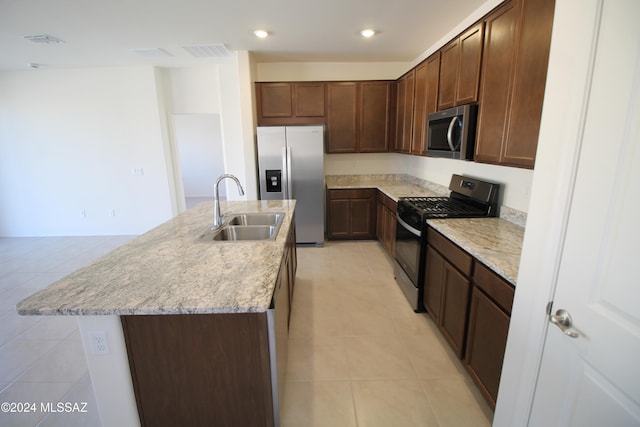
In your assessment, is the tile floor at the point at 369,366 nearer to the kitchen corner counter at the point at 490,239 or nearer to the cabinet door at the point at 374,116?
the kitchen corner counter at the point at 490,239

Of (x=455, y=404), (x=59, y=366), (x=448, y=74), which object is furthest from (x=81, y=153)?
(x=455, y=404)

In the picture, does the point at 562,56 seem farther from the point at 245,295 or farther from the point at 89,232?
the point at 89,232

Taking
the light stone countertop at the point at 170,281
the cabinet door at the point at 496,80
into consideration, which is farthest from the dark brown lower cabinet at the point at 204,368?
the cabinet door at the point at 496,80

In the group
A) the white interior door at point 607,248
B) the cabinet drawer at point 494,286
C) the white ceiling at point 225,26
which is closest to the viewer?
the white interior door at point 607,248

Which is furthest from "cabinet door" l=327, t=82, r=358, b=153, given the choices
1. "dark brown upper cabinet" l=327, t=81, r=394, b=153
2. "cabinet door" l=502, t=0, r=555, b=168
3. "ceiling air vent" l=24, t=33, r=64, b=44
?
"ceiling air vent" l=24, t=33, r=64, b=44

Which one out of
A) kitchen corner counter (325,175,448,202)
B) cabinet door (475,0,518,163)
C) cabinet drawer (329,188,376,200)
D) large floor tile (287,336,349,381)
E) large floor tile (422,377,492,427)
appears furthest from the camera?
cabinet drawer (329,188,376,200)

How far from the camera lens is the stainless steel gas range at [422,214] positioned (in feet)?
7.89

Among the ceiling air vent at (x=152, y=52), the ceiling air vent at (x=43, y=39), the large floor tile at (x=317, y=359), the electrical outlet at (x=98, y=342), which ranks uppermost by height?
the ceiling air vent at (x=152, y=52)

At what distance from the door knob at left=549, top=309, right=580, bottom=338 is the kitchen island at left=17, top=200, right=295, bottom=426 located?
1.03 meters

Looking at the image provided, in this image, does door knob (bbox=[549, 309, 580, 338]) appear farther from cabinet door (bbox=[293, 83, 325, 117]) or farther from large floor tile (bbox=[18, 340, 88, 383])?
cabinet door (bbox=[293, 83, 325, 117])

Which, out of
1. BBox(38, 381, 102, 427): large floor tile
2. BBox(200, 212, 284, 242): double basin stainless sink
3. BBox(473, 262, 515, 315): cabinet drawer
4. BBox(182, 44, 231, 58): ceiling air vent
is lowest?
BBox(38, 381, 102, 427): large floor tile

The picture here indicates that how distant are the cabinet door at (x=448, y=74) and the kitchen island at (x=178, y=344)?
7.37 ft

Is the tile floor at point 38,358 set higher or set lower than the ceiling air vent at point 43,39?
lower

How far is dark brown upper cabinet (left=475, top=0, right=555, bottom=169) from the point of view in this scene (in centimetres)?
156
